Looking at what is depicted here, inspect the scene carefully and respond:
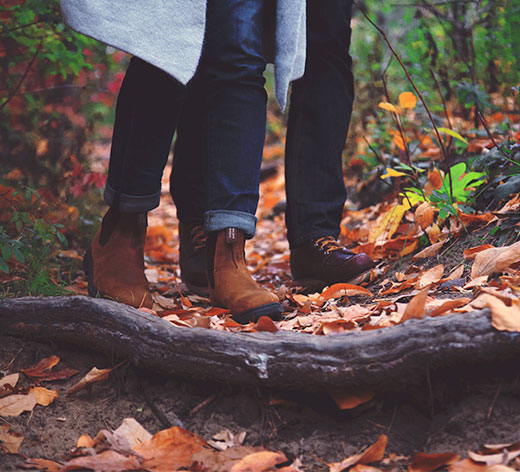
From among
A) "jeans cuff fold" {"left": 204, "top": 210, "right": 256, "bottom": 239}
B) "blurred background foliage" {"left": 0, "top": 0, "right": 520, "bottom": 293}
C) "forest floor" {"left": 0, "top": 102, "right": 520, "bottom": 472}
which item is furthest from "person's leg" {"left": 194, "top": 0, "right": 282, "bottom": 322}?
"blurred background foliage" {"left": 0, "top": 0, "right": 520, "bottom": 293}

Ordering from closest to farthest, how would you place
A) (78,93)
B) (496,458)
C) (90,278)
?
(496,458) → (90,278) → (78,93)

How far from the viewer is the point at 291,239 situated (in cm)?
205

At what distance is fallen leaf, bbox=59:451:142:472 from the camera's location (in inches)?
40.9

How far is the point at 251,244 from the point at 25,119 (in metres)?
1.65

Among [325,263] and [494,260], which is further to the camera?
[325,263]

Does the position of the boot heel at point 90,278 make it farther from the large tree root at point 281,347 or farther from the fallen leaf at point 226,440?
the fallen leaf at point 226,440

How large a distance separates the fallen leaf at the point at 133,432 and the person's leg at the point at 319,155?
977 mm

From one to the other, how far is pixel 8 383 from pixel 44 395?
9cm

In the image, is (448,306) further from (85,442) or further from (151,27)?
(151,27)

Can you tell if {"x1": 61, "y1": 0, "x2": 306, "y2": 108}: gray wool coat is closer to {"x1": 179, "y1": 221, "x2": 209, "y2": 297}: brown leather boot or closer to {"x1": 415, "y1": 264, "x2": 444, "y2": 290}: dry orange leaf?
{"x1": 179, "y1": 221, "x2": 209, "y2": 297}: brown leather boot

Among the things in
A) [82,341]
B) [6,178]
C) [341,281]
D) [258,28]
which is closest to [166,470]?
[82,341]

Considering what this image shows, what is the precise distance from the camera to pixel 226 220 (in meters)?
1.56

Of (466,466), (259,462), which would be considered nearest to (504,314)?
(466,466)

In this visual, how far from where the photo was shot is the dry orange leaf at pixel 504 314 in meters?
1.03
